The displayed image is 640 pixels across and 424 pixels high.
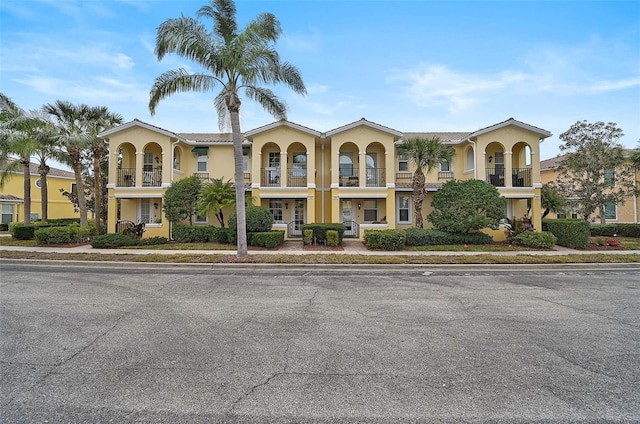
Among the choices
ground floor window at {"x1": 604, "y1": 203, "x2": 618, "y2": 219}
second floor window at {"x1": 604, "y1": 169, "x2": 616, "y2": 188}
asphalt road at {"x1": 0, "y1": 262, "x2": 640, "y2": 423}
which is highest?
second floor window at {"x1": 604, "y1": 169, "x2": 616, "y2": 188}

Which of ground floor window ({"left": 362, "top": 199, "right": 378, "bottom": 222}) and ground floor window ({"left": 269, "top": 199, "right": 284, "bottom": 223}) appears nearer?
ground floor window ({"left": 362, "top": 199, "right": 378, "bottom": 222})

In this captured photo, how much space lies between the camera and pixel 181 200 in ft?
58.7

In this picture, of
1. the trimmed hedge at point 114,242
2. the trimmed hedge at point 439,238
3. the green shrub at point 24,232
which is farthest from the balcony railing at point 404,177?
the green shrub at point 24,232

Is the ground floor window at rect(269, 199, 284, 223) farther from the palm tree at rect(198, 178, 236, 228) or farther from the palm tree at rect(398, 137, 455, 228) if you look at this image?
the palm tree at rect(398, 137, 455, 228)

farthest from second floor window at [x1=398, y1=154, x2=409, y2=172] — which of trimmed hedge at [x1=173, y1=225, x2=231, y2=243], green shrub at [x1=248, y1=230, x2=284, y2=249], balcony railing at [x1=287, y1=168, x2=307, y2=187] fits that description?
trimmed hedge at [x1=173, y1=225, x2=231, y2=243]

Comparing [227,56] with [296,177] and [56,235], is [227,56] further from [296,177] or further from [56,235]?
[56,235]

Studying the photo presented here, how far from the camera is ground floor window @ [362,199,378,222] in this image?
21078 millimetres

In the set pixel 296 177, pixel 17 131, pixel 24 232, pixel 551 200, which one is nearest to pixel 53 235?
pixel 24 232

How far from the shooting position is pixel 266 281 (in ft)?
30.4

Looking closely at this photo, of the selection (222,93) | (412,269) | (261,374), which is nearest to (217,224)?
(222,93)

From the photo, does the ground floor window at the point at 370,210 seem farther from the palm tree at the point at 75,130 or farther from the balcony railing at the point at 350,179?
the palm tree at the point at 75,130

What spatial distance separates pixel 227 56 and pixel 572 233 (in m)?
18.6

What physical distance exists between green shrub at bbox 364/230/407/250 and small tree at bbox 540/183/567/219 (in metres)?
11.3

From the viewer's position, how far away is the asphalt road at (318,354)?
3053 mm
